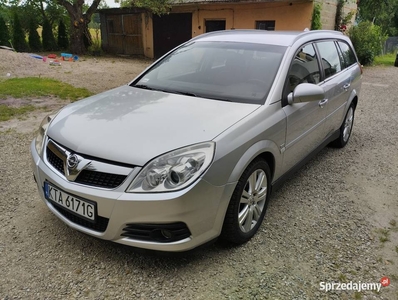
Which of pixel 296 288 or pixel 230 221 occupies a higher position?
pixel 230 221

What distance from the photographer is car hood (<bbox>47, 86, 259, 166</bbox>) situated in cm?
226

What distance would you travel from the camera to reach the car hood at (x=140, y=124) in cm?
226

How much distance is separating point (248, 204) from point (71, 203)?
1.32 m

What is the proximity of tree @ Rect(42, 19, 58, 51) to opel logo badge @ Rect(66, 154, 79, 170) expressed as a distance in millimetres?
20589

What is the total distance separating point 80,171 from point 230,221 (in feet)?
3.67

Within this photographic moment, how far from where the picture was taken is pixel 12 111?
21.4ft

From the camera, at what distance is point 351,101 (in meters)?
4.91

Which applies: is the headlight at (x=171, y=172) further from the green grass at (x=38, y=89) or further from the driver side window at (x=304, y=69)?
the green grass at (x=38, y=89)

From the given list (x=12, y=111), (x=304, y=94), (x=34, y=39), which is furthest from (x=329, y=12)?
(x=34, y=39)

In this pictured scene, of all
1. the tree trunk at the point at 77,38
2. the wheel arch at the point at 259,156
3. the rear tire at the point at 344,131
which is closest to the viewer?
the wheel arch at the point at 259,156

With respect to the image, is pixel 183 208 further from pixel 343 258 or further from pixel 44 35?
pixel 44 35

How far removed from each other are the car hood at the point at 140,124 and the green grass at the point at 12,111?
3.87m

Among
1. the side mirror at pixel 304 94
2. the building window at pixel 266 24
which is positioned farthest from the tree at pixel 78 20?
the side mirror at pixel 304 94

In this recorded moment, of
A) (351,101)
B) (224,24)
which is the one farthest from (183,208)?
(224,24)
